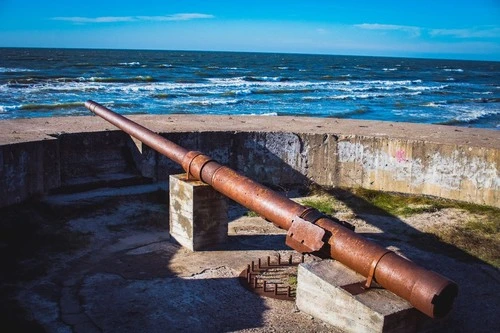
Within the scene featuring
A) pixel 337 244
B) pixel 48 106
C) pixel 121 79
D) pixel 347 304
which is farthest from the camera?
pixel 121 79

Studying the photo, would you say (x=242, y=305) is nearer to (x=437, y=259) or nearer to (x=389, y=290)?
(x=389, y=290)

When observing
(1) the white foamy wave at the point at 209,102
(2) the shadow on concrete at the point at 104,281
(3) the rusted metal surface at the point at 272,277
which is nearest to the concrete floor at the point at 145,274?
(2) the shadow on concrete at the point at 104,281

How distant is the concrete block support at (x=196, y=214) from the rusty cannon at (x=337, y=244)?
0.23 metres

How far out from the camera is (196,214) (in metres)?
7.39

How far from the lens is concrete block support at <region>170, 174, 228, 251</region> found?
7.35 meters

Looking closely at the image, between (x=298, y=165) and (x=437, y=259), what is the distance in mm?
3659

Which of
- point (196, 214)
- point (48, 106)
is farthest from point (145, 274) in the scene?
point (48, 106)

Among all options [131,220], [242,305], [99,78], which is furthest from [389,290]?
[99,78]

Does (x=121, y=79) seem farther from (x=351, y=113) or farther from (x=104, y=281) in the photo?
(x=104, y=281)

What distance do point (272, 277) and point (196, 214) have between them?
1394 mm

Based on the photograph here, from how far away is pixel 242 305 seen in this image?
5.86m

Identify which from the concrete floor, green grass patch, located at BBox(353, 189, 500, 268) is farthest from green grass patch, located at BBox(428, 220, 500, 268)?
the concrete floor

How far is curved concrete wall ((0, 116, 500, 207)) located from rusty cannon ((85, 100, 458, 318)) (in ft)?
9.11

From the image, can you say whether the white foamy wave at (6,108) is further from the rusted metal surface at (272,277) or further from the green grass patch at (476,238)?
the green grass patch at (476,238)
